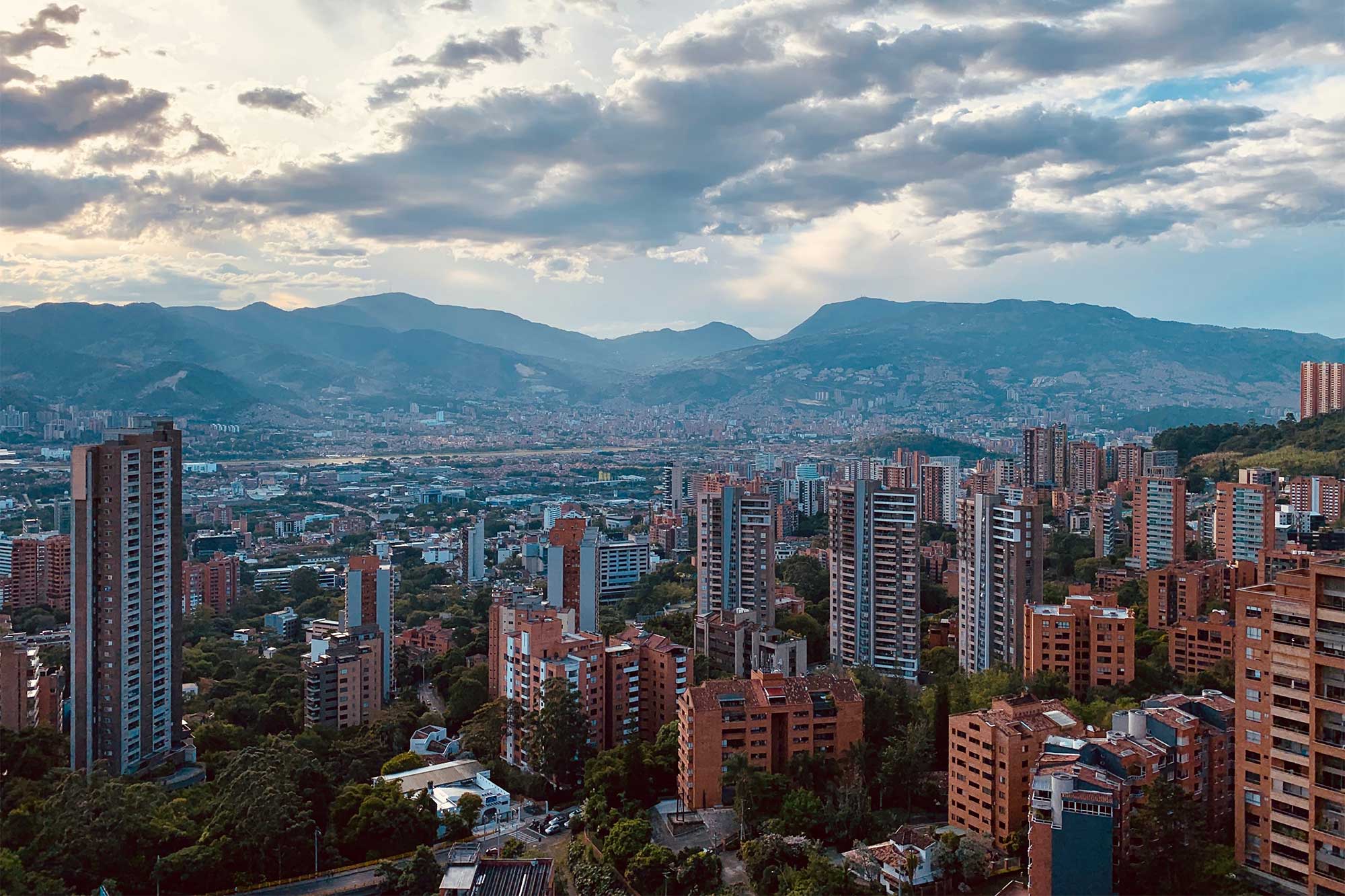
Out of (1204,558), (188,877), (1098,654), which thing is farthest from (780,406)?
(188,877)

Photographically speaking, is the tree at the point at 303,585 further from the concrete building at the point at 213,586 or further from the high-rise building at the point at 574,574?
the high-rise building at the point at 574,574

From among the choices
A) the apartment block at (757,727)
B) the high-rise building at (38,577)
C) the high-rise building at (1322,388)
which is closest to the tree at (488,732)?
the apartment block at (757,727)

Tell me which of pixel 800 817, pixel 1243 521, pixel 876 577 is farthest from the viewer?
pixel 1243 521

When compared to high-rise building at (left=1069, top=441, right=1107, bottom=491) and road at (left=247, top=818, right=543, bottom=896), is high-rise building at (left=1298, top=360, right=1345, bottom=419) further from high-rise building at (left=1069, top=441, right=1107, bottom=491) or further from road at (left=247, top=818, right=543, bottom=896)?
road at (left=247, top=818, right=543, bottom=896)

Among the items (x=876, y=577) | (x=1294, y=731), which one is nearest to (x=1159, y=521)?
(x=876, y=577)

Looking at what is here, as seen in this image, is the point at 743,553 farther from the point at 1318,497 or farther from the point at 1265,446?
the point at 1265,446

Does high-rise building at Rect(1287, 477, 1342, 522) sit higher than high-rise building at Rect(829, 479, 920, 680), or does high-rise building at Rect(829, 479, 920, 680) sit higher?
high-rise building at Rect(1287, 477, 1342, 522)

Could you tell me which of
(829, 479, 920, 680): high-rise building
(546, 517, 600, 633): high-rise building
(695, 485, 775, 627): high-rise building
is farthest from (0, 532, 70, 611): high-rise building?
(829, 479, 920, 680): high-rise building
